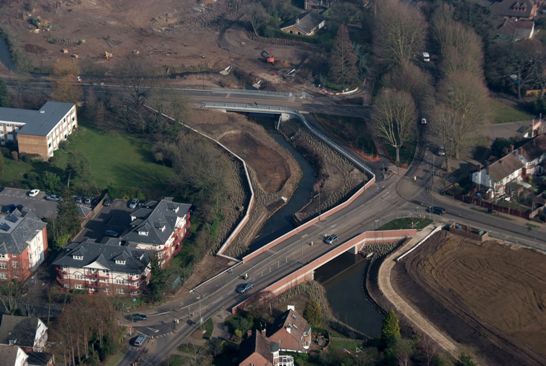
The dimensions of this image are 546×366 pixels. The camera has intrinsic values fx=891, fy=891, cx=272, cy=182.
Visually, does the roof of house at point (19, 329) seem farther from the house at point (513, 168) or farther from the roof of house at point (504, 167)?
the roof of house at point (504, 167)

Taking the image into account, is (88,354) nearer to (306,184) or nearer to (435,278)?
(435,278)

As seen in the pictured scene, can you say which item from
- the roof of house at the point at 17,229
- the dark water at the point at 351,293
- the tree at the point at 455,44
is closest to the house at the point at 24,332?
the roof of house at the point at 17,229

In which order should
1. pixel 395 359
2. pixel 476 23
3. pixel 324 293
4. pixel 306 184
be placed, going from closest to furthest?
pixel 395 359
pixel 324 293
pixel 306 184
pixel 476 23

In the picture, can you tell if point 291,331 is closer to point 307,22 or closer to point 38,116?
point 38,116

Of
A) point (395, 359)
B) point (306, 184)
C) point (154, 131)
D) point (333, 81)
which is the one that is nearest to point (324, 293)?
point (395, 359)

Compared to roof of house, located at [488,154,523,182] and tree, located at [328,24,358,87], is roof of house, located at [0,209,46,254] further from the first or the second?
tree, located at [328,24,358,87]
